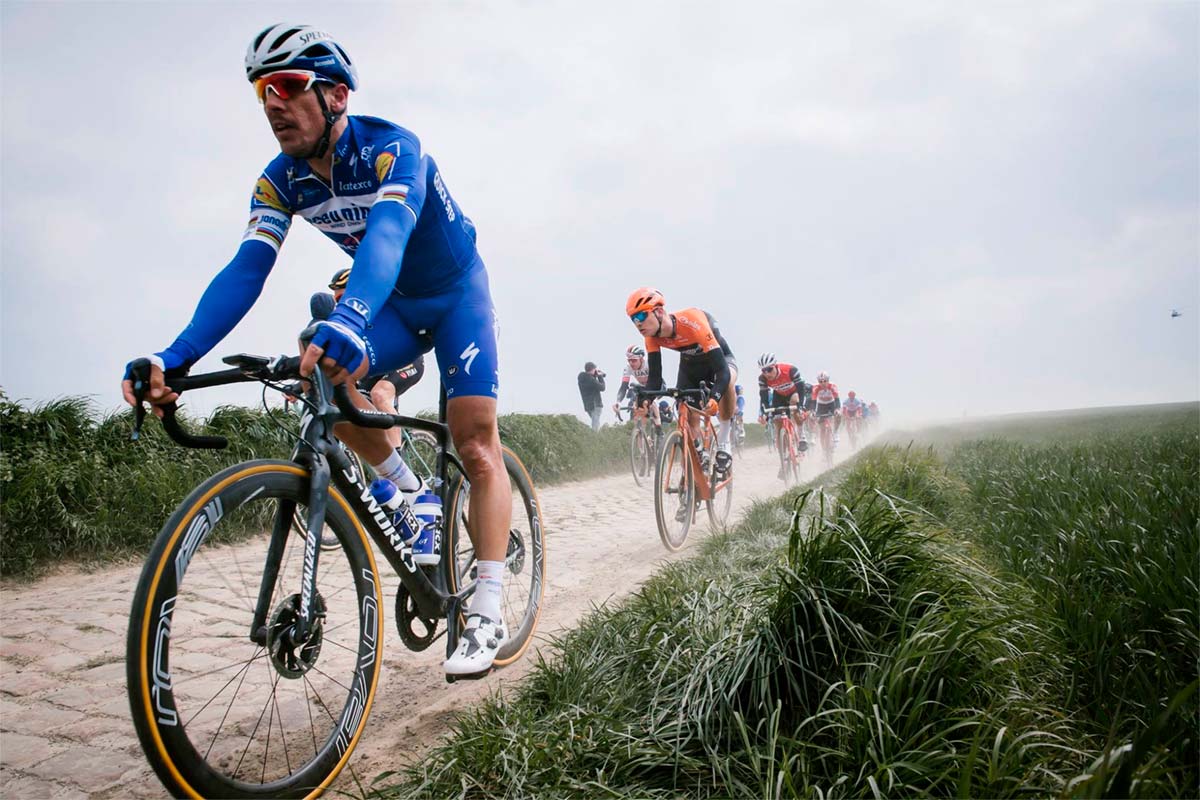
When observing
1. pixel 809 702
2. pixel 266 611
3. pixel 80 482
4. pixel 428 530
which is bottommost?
pixel 809 702

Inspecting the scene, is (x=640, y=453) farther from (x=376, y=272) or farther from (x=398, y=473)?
(x=376, y=272)

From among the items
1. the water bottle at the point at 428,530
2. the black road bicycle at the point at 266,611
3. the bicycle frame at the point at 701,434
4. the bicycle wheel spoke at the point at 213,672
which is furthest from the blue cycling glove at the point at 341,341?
the bicycle frame at the point at 701,434

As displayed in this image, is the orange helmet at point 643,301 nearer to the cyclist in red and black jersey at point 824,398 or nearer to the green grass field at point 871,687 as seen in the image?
the green grass field at point 871,687

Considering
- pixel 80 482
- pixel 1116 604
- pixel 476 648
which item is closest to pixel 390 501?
pixel 476 648

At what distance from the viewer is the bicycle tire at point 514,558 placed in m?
3.21

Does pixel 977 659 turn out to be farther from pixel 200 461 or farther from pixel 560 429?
pixel 560 429

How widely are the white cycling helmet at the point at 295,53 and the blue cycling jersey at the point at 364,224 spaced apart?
0.21 meters

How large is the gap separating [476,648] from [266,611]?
0.82m

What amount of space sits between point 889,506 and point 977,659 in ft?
2.22

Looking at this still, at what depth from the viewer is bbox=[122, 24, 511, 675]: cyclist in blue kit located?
7.46ft

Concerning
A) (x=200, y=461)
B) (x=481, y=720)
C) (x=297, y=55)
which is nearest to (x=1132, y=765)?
(x=481, y=720)

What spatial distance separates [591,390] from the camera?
20.3 m

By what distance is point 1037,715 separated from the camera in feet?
6.27

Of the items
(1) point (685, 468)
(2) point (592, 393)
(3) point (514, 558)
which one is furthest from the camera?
(2) point (592, 393)
